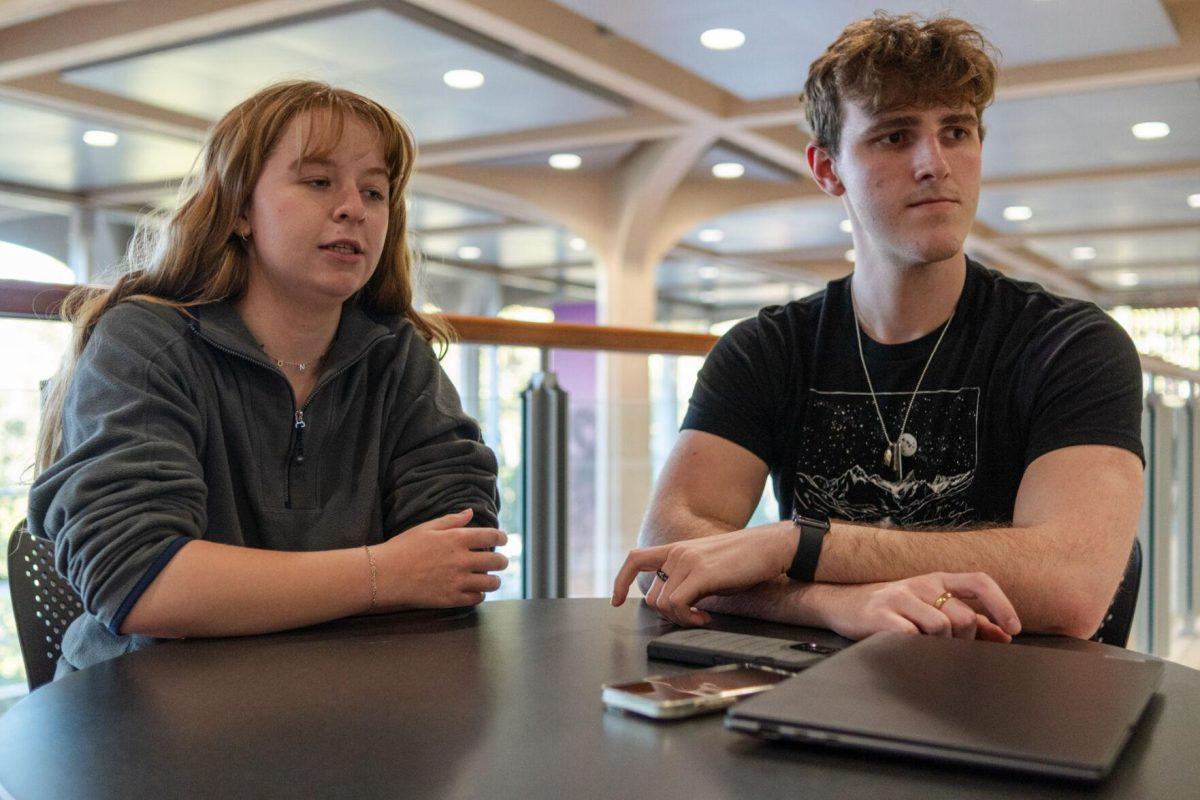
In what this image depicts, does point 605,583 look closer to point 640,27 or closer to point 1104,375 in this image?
point 1104,375

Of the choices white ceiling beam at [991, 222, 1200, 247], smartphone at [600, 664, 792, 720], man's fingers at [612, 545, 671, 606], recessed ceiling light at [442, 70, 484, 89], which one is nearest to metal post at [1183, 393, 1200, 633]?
man's fingers at [612, 545, 671, 606]

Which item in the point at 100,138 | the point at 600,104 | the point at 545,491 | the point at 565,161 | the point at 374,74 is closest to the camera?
the point at 545,491

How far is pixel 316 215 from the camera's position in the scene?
147cm

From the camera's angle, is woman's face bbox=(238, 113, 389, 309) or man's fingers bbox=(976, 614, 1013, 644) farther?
woman's face bbox=(238, 113, 389, 309)

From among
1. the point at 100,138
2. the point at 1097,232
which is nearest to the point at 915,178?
the point at 100,138

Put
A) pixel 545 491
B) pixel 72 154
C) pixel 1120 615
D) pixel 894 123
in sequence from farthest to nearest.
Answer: pixel 72 154 → pixel 545 491 → pixel 894 123 → pixel 1120 615

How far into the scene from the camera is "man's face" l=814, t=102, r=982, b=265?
1.58 m

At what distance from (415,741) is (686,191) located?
9.96 meters

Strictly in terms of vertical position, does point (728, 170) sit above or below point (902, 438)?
above

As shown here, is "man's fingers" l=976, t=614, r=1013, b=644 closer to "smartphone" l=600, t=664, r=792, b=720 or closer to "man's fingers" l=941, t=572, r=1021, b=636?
"man's fingers" l=941, t=572, r=1021, b=636

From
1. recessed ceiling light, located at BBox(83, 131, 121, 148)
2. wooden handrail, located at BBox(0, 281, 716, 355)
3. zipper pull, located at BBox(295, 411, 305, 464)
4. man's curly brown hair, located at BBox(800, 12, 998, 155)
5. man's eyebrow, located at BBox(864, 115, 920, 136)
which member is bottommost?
zipper pull, located at BBox(295, 411, 305, 464)

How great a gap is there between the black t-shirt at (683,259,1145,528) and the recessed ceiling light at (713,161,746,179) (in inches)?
324

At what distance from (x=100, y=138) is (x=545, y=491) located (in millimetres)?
7017

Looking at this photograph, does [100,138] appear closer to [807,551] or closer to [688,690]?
[807,551]
